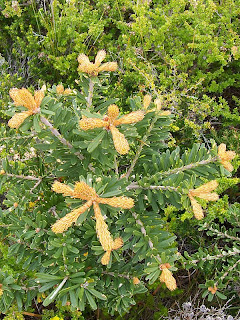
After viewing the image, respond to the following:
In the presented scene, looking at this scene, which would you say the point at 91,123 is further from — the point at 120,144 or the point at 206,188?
the point at 206,188

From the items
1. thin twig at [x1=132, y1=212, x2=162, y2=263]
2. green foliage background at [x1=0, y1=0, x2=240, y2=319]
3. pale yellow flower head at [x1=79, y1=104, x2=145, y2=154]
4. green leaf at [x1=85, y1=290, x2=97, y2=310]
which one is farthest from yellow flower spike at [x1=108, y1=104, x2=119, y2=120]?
green foliage background at [x1=0, y1=0, x2=240, y2=319]

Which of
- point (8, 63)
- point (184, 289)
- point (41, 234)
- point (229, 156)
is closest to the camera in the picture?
point (229, 156)

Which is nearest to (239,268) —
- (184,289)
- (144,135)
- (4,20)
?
(184,289)

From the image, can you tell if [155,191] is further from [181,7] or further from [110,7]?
[110,7]

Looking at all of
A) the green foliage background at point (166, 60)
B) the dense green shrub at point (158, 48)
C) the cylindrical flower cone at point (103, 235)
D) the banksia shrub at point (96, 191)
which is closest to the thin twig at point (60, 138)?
the banksia shrub at point (96, 191)

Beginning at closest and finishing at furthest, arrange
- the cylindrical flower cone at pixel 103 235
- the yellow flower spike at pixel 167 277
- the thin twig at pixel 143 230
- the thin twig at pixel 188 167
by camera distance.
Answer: the cylindrical flower cone at pixel 103 235 → the yellow flower spike at pixel 167 277 → the thin twig at pixel 143 230 → the thin twig at pixel 188 167

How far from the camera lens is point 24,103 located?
1.03 meters

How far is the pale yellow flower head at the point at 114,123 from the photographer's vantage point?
3.16 ft

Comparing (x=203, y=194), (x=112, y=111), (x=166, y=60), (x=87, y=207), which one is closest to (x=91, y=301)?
(x=87, y=207)

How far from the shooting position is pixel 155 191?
50.8 inches

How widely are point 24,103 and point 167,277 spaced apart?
729 mm

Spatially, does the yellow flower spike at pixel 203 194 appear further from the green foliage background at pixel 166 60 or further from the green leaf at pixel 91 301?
the green foliage background at pixel 166 60

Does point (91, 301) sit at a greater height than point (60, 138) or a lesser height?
lesser

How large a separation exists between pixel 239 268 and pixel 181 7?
1.95 meters
